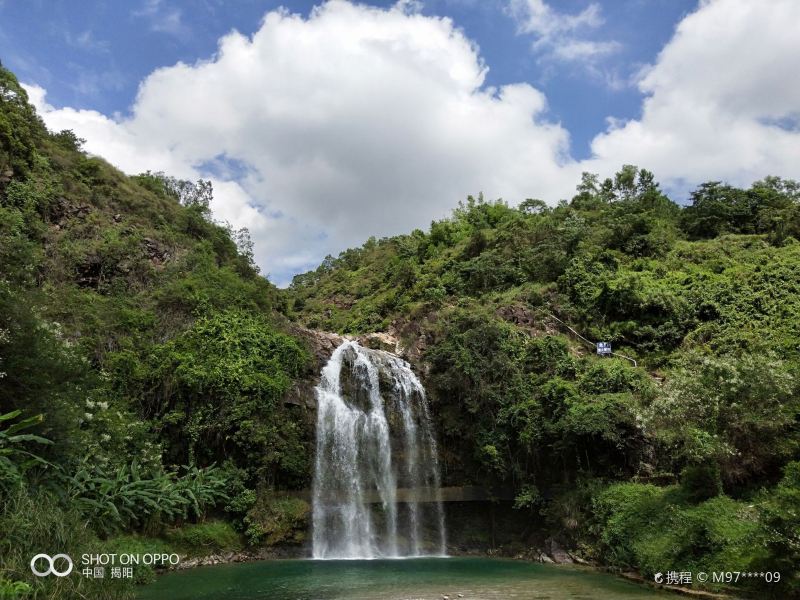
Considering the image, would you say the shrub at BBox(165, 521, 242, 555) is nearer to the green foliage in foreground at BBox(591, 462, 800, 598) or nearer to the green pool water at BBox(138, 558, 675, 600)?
the green pool water at BBox(138, 558, 675, 600)

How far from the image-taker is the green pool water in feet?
35.5

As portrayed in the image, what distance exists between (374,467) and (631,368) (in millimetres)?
10714

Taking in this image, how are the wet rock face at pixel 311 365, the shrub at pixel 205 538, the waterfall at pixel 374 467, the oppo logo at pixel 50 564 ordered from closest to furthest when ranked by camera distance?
the oppo logo at pixel 50 564
the shrub at pixel 205 538
the waterfall at pixel 374 467
the wet rock face at pixel 311 365

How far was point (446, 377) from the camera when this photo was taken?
22.1m

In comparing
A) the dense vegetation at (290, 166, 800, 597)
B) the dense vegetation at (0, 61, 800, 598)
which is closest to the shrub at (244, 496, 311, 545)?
the dense vegetation at (0, 61, 800, 598)

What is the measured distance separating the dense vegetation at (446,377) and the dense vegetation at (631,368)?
83 millimetres

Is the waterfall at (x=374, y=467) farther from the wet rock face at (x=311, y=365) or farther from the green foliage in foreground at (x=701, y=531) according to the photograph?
the green foliage in foreground at (x=701, y=531)

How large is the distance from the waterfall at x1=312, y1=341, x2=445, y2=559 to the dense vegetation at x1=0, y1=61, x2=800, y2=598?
869 mm

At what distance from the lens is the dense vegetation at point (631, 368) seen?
1297cm

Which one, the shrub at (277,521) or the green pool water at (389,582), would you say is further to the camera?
the shrub at (277,521)

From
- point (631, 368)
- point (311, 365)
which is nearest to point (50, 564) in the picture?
point (311, 365)

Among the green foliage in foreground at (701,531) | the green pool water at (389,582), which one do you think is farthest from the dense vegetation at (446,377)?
the green pool water at (389,582)

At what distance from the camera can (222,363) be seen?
770 inches

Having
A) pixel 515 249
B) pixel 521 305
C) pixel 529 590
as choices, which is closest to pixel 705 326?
pixel 521 305
